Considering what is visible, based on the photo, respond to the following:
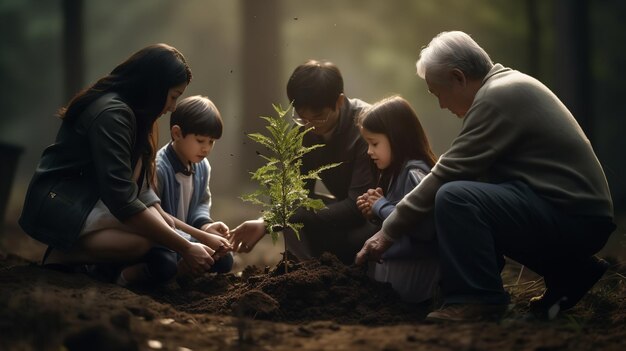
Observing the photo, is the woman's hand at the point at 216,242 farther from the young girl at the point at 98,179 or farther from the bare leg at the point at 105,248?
the bare leg at the point at 105,248

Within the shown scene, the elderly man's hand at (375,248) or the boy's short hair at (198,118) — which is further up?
the boy's short hair at (198,118)

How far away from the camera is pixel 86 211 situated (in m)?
4.81

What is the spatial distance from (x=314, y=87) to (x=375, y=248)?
1.34 meters

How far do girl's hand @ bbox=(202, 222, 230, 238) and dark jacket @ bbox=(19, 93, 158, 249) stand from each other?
627mm

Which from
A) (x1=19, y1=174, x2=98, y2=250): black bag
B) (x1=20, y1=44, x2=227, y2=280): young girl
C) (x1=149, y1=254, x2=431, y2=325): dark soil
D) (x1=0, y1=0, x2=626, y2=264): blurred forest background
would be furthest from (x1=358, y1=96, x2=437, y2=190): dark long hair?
(x1=0, y1=0, x2=626, y2=264): blurred forest background

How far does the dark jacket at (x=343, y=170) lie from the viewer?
555 cm

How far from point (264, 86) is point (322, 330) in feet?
27.3

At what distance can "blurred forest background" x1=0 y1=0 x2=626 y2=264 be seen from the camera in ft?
39.4

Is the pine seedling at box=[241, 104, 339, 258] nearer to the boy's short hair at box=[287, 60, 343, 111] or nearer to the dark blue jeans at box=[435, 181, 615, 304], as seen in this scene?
the boy's short hair at box=[287, 60, 343, 111]

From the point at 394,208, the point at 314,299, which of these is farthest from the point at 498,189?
the point at 314,299

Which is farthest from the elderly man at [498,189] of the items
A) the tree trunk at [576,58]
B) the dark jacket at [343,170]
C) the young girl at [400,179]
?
the tree trunk at [576,58]

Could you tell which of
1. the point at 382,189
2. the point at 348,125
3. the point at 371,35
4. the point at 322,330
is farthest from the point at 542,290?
the point at 371,35

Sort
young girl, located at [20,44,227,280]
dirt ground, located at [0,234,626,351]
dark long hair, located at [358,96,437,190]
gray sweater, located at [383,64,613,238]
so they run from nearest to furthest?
dirt ground, located at [0,234,626,351] < gray sweater, located at [383,64,613,238] < young girl, located at [20,44,227,280] < dark long hair, located at [358,96,437,190]

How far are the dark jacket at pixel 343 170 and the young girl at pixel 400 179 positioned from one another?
1.47 ft
